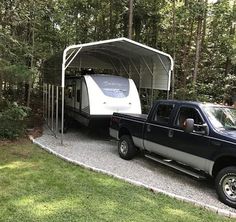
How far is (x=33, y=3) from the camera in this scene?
42.0ft

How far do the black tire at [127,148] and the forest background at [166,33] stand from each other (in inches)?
250

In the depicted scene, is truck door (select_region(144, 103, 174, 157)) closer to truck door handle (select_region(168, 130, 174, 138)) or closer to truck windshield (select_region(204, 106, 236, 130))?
truck door handle (select_region(168, 130, 174, 138))

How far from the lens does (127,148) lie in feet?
32.6

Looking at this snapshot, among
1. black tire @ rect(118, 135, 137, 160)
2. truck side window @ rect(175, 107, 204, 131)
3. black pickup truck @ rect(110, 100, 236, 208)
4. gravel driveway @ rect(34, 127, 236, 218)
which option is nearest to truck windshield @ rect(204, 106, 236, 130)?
black pickup truck @ rect(110, 100, 236, 208)

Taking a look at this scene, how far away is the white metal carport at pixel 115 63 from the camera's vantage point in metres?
13.1

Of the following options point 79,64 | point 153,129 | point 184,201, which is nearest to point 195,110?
point 153,129

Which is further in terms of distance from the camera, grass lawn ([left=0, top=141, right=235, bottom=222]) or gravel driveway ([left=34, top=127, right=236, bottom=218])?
gravel driveway ([left=34, top=127, right=236, bottom=218])

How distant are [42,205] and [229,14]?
1419cm

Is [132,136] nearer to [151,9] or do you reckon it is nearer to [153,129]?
[153,129]

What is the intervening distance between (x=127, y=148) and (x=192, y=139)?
285cm

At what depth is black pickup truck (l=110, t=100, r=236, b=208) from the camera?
669 centimetres

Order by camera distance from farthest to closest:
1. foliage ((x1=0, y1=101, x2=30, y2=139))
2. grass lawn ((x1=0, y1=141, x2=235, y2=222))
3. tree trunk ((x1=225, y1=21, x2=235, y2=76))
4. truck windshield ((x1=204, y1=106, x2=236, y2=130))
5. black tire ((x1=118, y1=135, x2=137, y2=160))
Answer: tree trunk ((x1=225, y1=21, x2=235, y2=76)) < foliage ((x1=0, y1=101, x2=30, y2=139)) < black tire ((x1=118, y1=135, x2=137, y2=160)) < truck windshield ((x1=204, y1=106, x2=236, y2=130)) < grass lawn ((x1=0, y1=141, x2=235, y2=222))

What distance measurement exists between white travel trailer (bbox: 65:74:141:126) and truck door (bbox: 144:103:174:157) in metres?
3.90

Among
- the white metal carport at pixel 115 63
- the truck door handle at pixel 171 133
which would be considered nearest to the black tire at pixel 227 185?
the truck door handle at pixel 171 133
